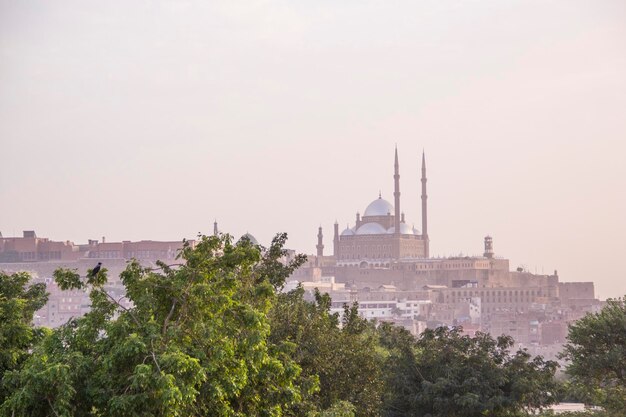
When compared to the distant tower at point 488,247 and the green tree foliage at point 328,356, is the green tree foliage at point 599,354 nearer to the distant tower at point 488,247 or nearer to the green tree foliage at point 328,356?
the green tree foliage at point 328,356

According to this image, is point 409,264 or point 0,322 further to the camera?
point 409,264

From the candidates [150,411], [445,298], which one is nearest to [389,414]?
[150,411]

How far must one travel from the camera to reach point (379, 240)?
5842 inches

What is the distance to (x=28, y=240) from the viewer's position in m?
141

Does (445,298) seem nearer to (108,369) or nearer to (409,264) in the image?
(409,264)

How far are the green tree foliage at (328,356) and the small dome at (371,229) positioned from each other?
125650 mm

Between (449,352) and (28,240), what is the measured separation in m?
119

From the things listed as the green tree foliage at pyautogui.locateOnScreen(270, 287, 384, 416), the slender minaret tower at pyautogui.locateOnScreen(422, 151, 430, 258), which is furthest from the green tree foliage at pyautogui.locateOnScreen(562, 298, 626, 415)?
the slender minaret tower at pyautogui.locateOnScreen(422, 151, 430, 258)

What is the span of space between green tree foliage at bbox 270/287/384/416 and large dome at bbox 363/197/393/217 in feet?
418

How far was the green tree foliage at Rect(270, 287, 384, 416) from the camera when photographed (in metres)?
20.3

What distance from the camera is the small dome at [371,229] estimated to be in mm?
148125

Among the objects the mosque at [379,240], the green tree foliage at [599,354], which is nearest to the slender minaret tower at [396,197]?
the mosque at [379,240]

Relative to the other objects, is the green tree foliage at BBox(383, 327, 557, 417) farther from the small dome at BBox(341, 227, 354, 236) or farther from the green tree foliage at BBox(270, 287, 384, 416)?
the small dome at BBox(341, 227, 354, 236)

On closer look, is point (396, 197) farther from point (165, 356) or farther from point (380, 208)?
point (165, 356)
